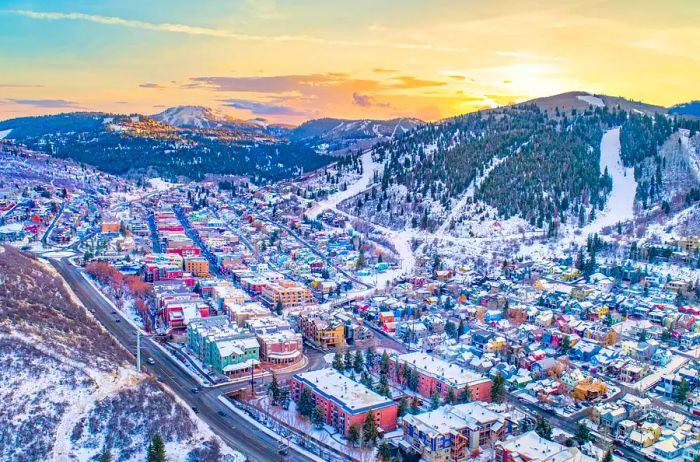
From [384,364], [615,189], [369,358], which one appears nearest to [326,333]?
[369,358]

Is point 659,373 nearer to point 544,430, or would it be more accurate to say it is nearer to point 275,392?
point 544,430

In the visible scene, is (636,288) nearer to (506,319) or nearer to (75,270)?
(506,319)

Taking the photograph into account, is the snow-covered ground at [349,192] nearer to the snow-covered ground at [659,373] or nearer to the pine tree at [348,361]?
the pine tree at [348,361]

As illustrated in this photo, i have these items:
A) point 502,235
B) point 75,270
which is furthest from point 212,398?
point 502,235

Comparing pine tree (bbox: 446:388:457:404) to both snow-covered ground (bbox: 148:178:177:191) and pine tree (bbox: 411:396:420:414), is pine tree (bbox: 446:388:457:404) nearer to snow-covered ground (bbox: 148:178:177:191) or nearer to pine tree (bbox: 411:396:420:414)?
pine tree (bbox: 411:396:420:414)

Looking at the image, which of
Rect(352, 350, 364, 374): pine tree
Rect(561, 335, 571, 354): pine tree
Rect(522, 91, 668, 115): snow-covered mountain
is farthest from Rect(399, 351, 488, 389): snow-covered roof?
Rect(522, 91, 668, 115): snow-covered mountain

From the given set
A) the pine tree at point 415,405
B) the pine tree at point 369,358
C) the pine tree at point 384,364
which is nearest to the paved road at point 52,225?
the pine tree at point 369,358

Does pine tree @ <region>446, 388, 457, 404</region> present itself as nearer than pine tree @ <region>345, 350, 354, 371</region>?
Yes
